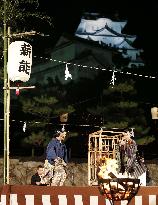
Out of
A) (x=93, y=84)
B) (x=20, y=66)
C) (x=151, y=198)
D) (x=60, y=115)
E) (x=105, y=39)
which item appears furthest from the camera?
(x=105, y=39)

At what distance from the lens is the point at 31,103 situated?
1988 cm

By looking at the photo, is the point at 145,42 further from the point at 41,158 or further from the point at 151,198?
the point at 151,198

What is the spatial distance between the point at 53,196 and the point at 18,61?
5.68 m

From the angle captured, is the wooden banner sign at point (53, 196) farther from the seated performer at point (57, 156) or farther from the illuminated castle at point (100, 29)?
the illuminated castle at point (100, 29)

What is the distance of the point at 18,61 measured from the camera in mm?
12320

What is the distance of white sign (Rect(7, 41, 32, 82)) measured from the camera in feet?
39.9

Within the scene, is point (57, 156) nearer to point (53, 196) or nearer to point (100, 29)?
point (53, 196)

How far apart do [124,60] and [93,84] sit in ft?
13.2

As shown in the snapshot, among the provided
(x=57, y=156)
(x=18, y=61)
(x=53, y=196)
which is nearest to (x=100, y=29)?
(x=57, y=156)

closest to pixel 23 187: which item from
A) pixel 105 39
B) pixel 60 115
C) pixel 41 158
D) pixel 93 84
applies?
pixel 41 158

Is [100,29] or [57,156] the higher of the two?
[100,29]

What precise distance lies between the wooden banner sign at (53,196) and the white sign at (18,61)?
5273 mm

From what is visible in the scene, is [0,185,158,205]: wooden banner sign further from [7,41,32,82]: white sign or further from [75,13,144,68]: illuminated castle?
[75,13,144,68]: illuminated castle

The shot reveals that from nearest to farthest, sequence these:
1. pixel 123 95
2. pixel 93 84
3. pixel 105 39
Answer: pixel 123 95 < pixel 93 84 < pixel 105 39
